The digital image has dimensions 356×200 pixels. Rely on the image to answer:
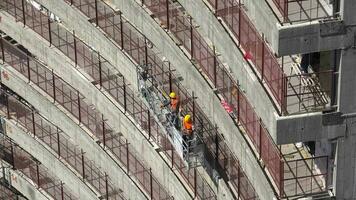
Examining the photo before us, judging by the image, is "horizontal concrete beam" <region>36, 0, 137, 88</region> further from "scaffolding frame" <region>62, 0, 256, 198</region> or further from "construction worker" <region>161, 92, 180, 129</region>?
"construction worker" <region>161, 92, 180, 129</region>

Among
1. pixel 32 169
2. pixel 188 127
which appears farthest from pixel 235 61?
pixel 32 169

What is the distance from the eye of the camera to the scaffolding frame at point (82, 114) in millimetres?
63938

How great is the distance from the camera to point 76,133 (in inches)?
2702

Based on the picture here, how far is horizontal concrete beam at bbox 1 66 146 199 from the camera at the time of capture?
6481 cm

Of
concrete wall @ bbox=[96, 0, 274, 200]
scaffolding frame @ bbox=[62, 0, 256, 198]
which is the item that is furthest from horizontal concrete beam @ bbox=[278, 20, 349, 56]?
scaffolding frame @ bbox=[62, 0, 256, 198]

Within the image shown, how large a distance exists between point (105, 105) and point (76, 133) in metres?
4.55

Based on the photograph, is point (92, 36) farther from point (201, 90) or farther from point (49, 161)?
point (201, 90)

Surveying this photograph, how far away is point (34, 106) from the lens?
2849 inches

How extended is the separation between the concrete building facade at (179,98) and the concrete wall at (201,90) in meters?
0.11

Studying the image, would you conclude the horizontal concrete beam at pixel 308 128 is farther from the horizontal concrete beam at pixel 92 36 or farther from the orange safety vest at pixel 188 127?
the horizontal concrete beam at pixel 92 36

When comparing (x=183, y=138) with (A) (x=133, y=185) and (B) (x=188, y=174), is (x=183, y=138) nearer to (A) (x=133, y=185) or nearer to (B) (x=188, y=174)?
(B) (x=188, y=174)

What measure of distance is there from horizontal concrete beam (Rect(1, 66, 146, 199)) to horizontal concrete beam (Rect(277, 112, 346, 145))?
71.6 ft

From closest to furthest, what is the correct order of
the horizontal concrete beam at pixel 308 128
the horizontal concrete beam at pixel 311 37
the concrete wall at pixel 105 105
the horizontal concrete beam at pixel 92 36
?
1. the horizontal concrete beam at pixel 311 37
2. the horizontal concrete beam at pixel 308 128
3. the concrete wall at pixel 105 105
4. the horizontal concrete beam at pixel 92 36

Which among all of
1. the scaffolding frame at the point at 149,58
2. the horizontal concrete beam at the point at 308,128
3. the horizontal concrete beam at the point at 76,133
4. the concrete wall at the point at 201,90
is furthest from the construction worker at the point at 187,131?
the horizontal concrete beam at the point at 76,133
